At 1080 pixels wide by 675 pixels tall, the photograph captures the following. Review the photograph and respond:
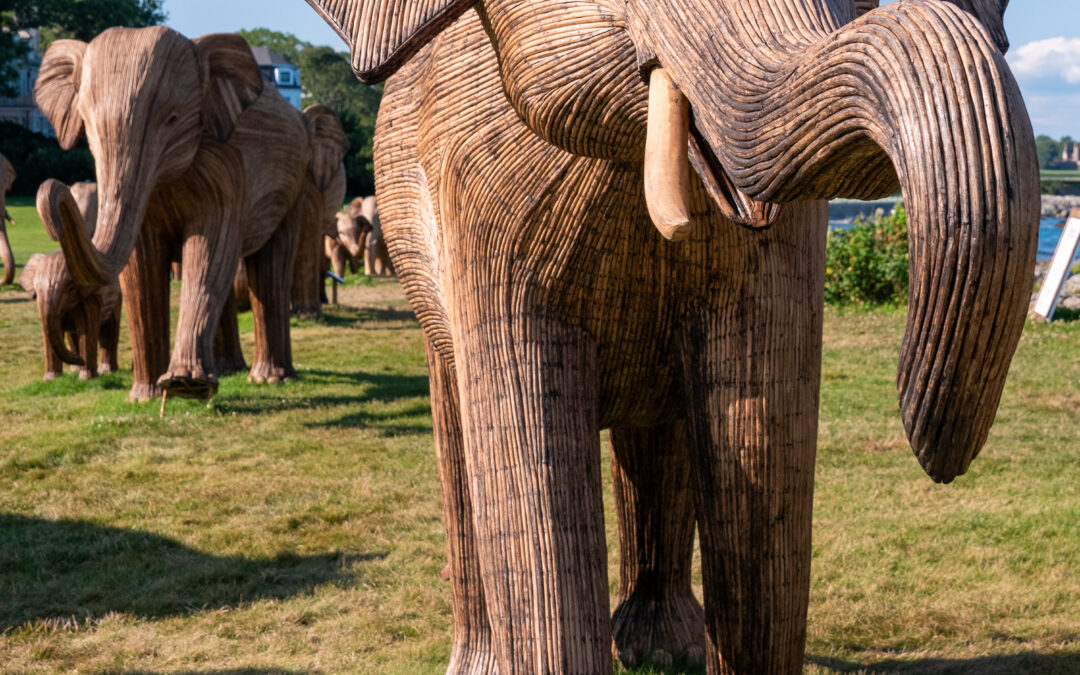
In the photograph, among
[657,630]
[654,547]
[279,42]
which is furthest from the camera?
[279,42]

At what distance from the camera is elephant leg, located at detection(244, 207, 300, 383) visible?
28.8 ft

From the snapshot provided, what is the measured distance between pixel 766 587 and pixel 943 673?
5.47 ft

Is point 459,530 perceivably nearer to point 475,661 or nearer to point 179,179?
point 475,661

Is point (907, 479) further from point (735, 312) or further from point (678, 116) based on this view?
point (678, 116)

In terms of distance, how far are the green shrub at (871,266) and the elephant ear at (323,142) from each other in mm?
5288

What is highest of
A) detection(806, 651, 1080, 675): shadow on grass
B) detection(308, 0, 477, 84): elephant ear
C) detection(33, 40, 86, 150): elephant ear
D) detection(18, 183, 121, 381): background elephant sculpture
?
detection(33, 40, 86, 150): elephant ear

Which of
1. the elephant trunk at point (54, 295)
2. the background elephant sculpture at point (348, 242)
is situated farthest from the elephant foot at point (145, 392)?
the background elephant sculpture at point (348, 242)

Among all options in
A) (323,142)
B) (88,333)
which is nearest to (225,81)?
(88,333)

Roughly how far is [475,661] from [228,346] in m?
6.91

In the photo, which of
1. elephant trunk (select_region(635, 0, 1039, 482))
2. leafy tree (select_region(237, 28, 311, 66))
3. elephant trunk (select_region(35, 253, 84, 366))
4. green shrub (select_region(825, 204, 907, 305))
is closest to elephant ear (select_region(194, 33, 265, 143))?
elephant trunk (select_region(35, 253, 84, 366))

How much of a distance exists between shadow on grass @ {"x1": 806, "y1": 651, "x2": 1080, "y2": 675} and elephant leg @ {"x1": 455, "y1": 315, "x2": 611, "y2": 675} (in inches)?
66.8

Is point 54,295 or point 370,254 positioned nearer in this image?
point 54,295

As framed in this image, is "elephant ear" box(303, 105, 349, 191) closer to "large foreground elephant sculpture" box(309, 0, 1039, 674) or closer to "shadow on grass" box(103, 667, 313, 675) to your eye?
"shadow on grass" box(103, 667, 313, 675)

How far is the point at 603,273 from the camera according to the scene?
2213 mm
